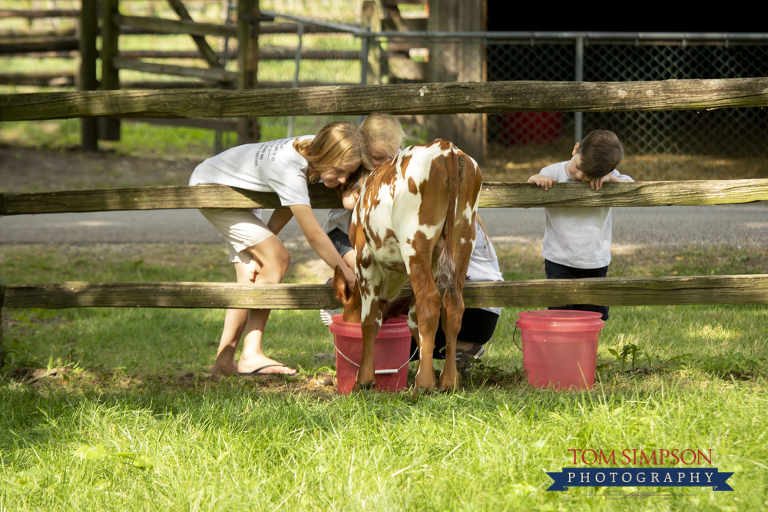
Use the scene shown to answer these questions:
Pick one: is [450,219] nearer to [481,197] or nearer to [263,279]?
[481,197]

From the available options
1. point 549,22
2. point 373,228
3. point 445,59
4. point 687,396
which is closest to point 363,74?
point 445,59

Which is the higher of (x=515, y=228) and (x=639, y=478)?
(x=515, y=228)

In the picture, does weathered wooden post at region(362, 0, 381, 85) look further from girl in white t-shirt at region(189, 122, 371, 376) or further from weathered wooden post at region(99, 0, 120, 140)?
weathered wooden post at region(99, 0, 120, 140)

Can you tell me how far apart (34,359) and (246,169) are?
1.79 meters

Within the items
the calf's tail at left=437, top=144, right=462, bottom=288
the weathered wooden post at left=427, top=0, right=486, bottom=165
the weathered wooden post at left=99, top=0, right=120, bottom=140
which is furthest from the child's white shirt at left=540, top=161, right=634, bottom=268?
the weathered wooden post at left=99, top=0, right=120, bottom=140

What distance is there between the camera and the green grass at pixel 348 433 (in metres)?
2.24

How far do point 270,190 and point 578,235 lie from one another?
190 centimetres

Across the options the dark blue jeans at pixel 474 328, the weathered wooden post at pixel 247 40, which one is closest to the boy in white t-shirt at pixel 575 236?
the dark blue jeans at pixel 474 328

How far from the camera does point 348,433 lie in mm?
2670

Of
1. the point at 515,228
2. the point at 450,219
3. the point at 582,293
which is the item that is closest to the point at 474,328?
the point at 582,293

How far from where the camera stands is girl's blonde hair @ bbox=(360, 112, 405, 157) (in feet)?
12.0

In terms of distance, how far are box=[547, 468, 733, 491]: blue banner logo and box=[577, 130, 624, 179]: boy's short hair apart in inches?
75.1

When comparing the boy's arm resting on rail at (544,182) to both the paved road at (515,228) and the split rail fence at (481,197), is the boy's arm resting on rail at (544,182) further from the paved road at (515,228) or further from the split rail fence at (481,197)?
the paved road at (515,228)

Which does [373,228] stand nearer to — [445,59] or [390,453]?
[390,453]
